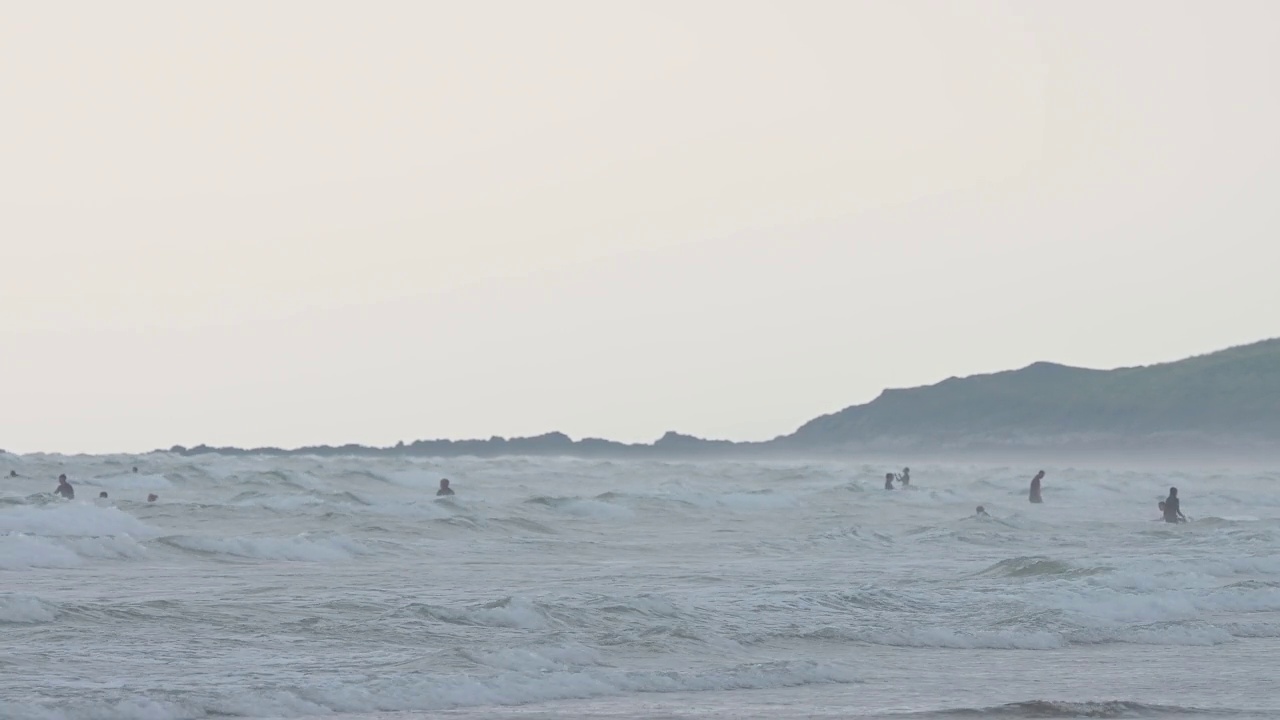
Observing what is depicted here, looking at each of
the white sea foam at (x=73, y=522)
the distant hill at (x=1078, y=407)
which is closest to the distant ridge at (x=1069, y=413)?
the distant hill at (x=1078, y=407)

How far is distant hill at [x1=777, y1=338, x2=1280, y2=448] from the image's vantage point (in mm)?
175000

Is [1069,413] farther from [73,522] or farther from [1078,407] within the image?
[73,522]

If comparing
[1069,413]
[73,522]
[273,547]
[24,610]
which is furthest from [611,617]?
[1069,413]

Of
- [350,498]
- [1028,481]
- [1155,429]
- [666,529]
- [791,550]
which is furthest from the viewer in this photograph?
[1155,429]

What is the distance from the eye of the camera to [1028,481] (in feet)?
232

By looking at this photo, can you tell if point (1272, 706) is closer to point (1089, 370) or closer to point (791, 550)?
point (791, 550)

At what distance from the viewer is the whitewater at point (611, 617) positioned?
1351 centimetres

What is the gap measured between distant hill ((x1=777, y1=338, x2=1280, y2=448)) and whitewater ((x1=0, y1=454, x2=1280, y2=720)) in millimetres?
142457

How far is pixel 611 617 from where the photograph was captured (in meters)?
17.9

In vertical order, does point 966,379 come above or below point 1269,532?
above

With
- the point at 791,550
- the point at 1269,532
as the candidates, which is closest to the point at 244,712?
the point at 791,550

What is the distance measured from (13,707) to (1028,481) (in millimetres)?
61818

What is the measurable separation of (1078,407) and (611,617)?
171 meters

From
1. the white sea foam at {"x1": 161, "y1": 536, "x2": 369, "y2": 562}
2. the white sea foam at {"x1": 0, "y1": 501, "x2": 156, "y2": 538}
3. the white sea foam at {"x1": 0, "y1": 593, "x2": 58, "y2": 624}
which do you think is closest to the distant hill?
the white sea foam at {"x1": 0, "y1": 501, "x2": 156, "y2": 538}
